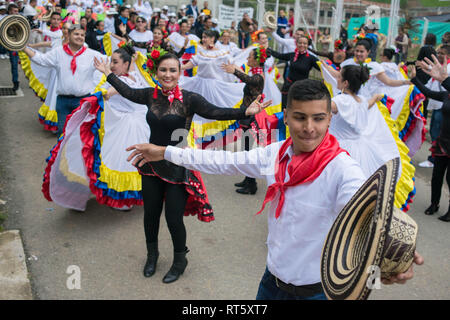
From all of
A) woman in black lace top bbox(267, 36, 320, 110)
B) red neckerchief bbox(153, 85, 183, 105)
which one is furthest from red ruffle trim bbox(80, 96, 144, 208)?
woman in black lace top bbox(267, 36, 320, 110)

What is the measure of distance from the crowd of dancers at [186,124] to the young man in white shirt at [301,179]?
0.01m

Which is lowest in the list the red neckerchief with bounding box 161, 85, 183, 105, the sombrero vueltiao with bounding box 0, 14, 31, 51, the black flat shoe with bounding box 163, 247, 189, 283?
the black flat shoe with bounding box 163, 247, 189, 283

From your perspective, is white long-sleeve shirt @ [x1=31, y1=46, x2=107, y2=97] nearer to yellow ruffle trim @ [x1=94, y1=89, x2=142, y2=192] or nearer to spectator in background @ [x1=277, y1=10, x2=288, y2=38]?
yellow ruffle trim @ [x1=94, y1=89, x2=142, y2=192]

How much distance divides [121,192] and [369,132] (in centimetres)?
268

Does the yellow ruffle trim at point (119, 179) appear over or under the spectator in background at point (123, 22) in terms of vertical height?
under

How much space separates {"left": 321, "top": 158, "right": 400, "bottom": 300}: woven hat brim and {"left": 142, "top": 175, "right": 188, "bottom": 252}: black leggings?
83.9 inches

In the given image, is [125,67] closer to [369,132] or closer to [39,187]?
[39,187]

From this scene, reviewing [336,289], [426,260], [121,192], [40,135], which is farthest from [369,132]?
[40,135]

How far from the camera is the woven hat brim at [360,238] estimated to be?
57.6 inches

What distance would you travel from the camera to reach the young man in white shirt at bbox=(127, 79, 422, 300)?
2.07m

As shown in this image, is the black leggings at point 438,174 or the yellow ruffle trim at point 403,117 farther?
the yellow ruffle trim at point 403,117

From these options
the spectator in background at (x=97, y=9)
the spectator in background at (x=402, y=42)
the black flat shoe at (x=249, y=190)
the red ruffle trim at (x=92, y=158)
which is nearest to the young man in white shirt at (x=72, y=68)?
the red ruffle trim at (x=92, y=158)

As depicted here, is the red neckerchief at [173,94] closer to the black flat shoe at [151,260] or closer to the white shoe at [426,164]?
the black flat shoe at [151,260]

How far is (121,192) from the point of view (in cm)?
495
